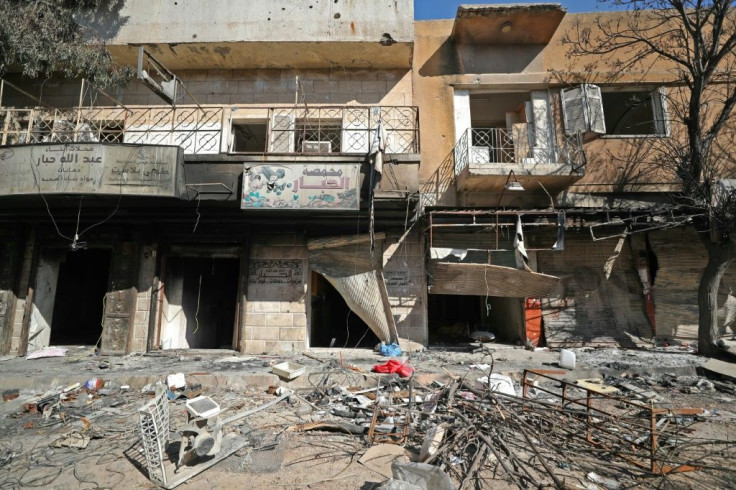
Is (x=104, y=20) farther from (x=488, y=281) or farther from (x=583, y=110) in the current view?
(x=583, y=110)

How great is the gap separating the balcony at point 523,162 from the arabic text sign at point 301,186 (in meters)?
3.14

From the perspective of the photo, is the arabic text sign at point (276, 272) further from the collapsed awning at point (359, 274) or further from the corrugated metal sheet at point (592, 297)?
the corrugated metal sheet at point (592, 297)

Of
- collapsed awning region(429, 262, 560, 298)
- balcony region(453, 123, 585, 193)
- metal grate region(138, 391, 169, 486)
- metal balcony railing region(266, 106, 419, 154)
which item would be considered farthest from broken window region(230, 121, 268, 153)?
metal grate region(138, 391, 169, 486)

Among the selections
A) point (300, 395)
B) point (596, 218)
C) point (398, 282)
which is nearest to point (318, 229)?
point (398, 282)

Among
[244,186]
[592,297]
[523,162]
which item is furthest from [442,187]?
[244,186]

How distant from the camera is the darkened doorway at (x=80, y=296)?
1102 cm

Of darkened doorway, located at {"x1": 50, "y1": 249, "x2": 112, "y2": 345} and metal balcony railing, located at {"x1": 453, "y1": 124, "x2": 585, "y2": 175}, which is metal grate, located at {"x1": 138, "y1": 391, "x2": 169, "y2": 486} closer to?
metal balcony railing, located at {"x1": 453, "y1": 124, "x2": 585, "y2": 175}

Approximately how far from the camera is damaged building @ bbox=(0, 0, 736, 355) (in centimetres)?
839

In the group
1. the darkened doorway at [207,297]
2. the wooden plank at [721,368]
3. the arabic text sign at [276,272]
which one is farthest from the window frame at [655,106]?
the darkened doorway at [207,297]

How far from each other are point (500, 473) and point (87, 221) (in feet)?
35.1

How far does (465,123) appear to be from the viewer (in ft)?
32.1

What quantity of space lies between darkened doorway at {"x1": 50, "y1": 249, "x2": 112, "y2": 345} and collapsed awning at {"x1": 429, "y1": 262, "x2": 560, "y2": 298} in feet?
35.0

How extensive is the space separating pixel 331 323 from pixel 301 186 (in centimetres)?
551

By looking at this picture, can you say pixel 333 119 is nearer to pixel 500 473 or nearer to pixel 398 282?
pixel 398 282
